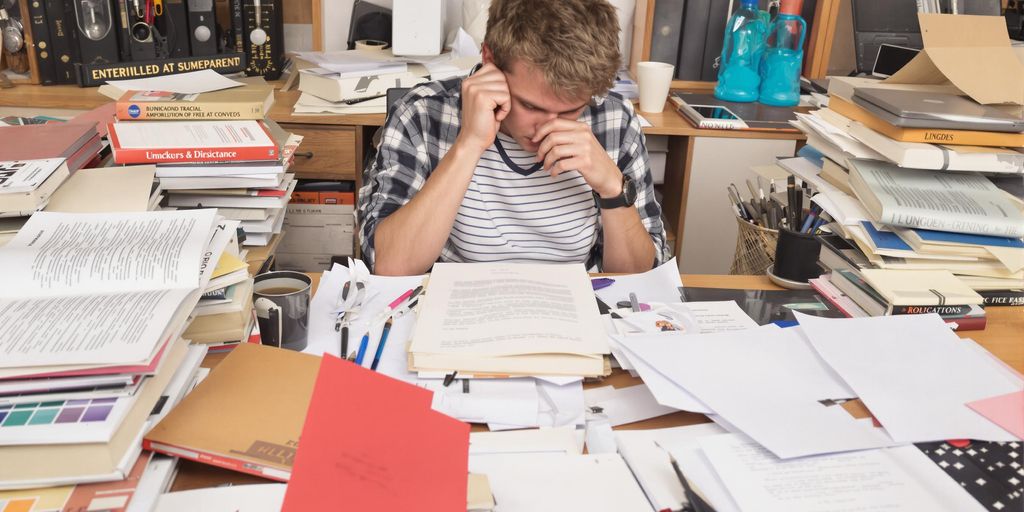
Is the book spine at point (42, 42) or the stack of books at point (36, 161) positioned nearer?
the stack of books at point (36, 161)

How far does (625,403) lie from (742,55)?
178cm

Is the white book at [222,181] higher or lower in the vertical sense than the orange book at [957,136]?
lower

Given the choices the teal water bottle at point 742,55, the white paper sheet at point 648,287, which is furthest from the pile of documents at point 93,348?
the teal water bottle at point 742,55

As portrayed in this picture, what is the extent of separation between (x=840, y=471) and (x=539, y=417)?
31cm

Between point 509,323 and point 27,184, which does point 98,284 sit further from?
point 509,323

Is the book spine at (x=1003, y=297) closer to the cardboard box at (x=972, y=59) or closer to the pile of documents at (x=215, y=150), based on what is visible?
the cardboard box at (x=972, y=59)

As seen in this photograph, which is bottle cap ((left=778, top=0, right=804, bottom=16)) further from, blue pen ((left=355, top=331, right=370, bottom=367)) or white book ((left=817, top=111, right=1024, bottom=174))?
blue pen ((left=355, top=331, right=370, bottom=367))

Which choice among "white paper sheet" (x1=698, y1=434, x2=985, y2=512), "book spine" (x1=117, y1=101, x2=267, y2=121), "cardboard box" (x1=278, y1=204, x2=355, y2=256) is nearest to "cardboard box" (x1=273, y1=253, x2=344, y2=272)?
"cardboard box" (x1=278, y1=204, x2=355, y2=256)

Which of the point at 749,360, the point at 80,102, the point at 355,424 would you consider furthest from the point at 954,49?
the point at 80,102

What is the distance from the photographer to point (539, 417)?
0.88m

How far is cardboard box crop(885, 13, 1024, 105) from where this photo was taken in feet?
4.07

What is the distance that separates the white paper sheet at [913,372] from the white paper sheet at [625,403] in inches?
9.1

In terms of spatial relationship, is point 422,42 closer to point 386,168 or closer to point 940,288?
point 386,168

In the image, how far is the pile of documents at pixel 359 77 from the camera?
87.6 inches
